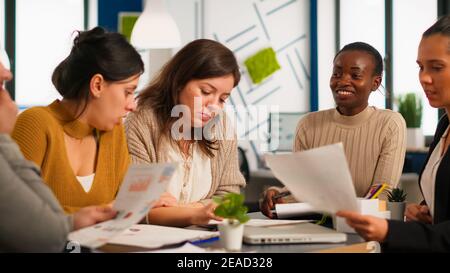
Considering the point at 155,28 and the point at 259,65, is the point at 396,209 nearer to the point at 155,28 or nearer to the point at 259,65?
the point at 155,28

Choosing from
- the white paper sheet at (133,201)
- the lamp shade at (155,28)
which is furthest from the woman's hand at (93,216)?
the lamp shade at (155,28)

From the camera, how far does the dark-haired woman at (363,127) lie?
8.48 feet

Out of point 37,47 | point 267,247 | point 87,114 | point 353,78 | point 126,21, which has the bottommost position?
point 267,247

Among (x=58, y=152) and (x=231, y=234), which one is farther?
(x=58, y=152)

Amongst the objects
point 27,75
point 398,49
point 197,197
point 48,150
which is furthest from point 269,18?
point 48,150

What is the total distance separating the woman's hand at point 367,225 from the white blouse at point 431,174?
1.22ft

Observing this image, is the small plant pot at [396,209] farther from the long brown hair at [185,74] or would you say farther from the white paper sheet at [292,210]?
the long brown hair at [185,74]

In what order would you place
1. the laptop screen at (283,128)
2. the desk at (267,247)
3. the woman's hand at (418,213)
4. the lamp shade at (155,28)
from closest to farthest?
the desk at (267,247), the woman's hand at (418,213), the lamp shade at (155,28), the laptop screen at (283,128)

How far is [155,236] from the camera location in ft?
5.44

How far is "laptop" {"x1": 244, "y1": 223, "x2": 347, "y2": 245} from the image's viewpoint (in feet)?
5.39

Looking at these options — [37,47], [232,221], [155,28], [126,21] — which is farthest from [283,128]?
[232,221]

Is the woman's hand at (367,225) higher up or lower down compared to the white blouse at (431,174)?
lower down

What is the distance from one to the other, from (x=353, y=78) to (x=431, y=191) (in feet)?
2.71
